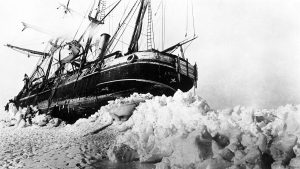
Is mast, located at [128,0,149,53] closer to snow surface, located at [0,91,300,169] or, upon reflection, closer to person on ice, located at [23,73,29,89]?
snow surface, located at [0,91,300,169]

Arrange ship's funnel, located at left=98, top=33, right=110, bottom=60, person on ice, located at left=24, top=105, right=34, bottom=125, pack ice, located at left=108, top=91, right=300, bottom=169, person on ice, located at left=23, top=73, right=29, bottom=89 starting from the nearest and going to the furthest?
pack ice, located at left=108, top=91, right=300, bottom=169, person on ice, located at left=24, top=105, right=34, bottom=125, ship's funnel, located at left=98, top=33, right=110, bottom=60, person on ice, located at left=23, top=73, right=29, bottom=89

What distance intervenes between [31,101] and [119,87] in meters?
13.2

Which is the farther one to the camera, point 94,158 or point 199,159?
point 94,158

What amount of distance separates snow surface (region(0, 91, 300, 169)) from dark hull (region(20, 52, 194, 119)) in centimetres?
340

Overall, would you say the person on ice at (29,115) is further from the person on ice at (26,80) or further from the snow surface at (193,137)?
the person on ice at (26,80)

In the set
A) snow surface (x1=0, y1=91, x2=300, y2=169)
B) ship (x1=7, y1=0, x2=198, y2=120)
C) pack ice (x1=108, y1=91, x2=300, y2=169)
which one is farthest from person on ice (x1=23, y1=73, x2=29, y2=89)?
pack ice (x1=108, y1=91, x2=300, y2=169)

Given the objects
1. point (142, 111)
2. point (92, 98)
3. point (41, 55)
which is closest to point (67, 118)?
point (92, 98)

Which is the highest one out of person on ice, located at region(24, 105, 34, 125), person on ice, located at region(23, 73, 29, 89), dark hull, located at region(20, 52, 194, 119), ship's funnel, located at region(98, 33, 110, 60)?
ship's funnel, located at region(98, 33, 110, 60)

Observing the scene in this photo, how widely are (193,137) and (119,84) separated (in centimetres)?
1047

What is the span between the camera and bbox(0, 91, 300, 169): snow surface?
5570 mm

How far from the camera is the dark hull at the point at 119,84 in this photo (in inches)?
629

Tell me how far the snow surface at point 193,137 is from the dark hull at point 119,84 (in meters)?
3.40

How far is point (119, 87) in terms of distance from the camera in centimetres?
1631

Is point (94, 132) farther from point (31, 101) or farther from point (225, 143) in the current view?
point (31, 101)
